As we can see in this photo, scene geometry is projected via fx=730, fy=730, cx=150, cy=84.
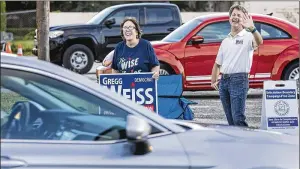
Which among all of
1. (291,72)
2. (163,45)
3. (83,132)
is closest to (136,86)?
(83,132)

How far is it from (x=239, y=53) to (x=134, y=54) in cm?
114

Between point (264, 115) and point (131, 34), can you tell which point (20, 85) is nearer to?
point (131, 34)

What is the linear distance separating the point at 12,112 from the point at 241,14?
3.93 m

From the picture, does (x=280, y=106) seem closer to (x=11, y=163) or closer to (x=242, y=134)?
(x=242, y=134)

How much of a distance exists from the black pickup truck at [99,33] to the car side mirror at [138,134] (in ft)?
48.5

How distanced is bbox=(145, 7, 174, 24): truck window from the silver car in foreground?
598 inches

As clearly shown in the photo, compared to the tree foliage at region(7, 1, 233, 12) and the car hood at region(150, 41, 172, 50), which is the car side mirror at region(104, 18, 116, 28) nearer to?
the car hood at region(150, 41, 172, 50)

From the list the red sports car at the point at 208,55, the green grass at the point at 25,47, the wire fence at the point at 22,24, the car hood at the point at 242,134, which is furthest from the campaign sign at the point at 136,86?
the wire fence at the point at 22,24

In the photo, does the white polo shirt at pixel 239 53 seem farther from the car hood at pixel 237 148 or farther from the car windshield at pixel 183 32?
the car windshield at pixel 183 32

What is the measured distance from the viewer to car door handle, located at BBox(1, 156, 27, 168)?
13.1ft

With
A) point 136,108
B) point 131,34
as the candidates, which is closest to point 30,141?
point 136,108

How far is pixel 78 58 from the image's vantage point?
755 inches

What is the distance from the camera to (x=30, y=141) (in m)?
4.14

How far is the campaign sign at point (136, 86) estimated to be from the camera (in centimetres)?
765
